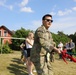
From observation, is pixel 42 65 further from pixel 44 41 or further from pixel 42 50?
pixel 44 41

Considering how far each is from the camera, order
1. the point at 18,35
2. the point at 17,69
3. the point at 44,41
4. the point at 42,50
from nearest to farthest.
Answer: the point at 44,41
the point at 42,50
the point at 17,69
the point at 18,35

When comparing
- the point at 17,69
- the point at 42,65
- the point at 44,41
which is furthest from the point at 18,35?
the point at 44,41

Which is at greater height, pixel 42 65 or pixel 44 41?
pixel 44 41

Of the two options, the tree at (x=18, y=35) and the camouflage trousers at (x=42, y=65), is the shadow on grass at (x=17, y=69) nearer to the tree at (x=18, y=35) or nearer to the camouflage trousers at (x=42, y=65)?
the camouflage trousers at (x=42, y=65)

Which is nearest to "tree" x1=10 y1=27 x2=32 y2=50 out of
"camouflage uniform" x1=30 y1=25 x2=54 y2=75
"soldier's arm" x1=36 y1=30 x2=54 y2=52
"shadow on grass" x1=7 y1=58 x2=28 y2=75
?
"shadow on grass" x1=7 y1=58 x2=28 y2=75

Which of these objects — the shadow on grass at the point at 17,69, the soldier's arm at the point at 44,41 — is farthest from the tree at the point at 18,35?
the soldier's arm at the point at 44,41

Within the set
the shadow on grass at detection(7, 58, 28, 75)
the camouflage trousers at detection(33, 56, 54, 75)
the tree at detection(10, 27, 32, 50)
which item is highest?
the tree at detection(10, 27, 32, 50)

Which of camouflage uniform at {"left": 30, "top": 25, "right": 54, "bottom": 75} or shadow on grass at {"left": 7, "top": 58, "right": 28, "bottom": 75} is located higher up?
camouflage uniform at {"left": 30, "top": 25, "right": 54, "bottom": 75}

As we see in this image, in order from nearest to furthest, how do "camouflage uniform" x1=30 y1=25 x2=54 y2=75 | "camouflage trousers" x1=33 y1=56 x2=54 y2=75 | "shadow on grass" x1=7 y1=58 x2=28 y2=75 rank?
"camouflage uniform" x1=30 y1=25 x2=54 y2=75
"camouflage trousers" x1=33 y1=56 x2=54 y2=75
"shadow on grass" x1=7 y1=58 x2=28 y2=75

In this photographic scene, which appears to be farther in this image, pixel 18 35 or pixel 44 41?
pixel 18 35

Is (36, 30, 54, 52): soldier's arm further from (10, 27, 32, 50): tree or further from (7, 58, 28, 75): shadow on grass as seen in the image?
(10, 27, 32, 50): tree

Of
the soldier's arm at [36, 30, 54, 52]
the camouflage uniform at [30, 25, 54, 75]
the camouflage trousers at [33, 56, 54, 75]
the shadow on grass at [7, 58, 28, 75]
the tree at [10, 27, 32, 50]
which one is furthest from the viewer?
the tree at [10, 27, 32, 50]

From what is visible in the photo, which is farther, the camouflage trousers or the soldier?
the camouflage trousers

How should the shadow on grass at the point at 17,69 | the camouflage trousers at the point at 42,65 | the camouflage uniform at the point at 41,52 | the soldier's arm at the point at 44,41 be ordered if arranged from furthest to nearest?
the shadow on grass at the point at 17,69, the camouflage trousers at the point at 42,65, the camouflage uniform at the point at 41,52, the soldier's arm at the point at 44,41
